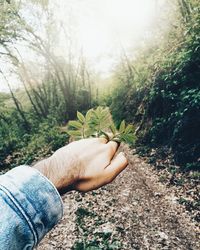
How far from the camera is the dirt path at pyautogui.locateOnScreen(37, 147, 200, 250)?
5.27 metres

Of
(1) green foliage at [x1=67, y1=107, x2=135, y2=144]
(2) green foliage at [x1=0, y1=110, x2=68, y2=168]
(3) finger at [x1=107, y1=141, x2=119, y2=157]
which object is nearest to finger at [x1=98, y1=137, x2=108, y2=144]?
(3) finger at [x1=107, y1=141, x2=119, y2=157]

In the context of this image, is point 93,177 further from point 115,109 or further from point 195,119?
point 115,109

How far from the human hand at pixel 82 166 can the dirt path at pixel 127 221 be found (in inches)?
172

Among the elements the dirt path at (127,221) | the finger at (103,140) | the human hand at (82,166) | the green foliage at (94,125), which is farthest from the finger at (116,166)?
the dirt path at (127,221)

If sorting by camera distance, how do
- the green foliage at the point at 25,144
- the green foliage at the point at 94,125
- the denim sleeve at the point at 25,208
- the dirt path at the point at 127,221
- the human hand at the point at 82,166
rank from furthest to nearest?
the green foliage at the point at 25,144 < the dirt path at the point at 127,221 < the green foliage at the point at 94,125 < the human hand at the point at 82,166 < the denim sleeve at the point at 25,208

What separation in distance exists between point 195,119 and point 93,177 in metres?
7.00

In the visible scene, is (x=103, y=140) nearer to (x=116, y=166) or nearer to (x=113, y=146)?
(x=113, y=146)

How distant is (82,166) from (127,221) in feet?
17.4

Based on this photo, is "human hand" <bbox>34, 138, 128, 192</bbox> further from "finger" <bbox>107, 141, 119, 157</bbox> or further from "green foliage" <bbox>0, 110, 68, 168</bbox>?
"green foliage" <bbox>0, 110, 68, 168</bbox>

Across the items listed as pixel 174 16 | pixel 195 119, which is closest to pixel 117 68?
pixel 174 16

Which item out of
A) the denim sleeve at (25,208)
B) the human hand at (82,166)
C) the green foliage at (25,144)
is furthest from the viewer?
the green foliage at (25,144)

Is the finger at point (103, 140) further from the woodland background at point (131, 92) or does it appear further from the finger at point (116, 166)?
the woodland background at point (131, 92)

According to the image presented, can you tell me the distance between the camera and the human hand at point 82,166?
35.4 inches

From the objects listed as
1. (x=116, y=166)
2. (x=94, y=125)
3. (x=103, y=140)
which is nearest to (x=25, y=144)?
(x=94, y=125)
